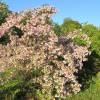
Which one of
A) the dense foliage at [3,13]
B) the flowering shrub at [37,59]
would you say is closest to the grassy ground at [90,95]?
the flowering shrub at [37,59]

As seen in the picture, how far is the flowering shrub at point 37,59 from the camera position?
18.6 m

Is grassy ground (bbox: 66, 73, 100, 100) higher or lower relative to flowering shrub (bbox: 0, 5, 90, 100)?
lower

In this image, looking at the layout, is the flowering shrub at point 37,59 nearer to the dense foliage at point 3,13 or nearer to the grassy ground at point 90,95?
the grassy ground at point 90,95

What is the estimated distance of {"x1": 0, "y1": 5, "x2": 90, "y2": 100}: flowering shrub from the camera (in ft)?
61.2

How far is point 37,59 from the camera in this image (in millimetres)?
18562

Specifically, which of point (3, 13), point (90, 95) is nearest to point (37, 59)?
point (90, 95)

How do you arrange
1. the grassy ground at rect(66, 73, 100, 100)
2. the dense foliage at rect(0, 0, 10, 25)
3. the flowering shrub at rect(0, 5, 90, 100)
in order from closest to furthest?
the flowering shrub at rect(0, 5, 90, 100) → the grassy ground at rect(66, 73, 100, 100) → the dense foliage at rect(0, 0, 10, 25)

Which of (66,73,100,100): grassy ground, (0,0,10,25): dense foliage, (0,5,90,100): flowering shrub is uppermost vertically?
(0,0,10,25): dense foliage

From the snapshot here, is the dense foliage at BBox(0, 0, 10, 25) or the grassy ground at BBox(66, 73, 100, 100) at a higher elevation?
the dense foliage at BBox(0, 0, 10, 25)

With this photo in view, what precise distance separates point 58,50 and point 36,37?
1.17 m

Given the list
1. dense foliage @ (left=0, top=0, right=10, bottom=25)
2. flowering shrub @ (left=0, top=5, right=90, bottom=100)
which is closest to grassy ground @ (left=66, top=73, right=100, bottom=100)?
flowering shrub @ (left=0, top=5, right=90, bottom=100)

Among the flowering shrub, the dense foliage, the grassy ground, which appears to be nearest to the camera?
the flowering shrub

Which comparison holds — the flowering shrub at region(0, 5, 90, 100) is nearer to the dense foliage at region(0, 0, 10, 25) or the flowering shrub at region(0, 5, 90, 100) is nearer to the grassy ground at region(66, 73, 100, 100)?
the grassy ground at region(66, 73, 100, 100)

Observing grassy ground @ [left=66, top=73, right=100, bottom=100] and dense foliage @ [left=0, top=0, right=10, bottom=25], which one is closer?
grassy ground @ [left=66, top=73, right=100, bottom=100]
